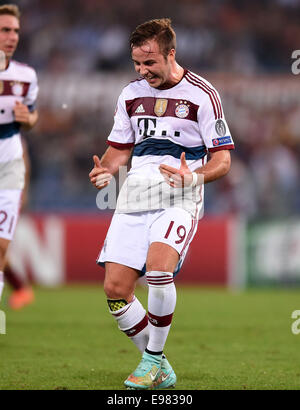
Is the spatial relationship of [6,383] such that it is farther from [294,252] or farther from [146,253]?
[294,252]

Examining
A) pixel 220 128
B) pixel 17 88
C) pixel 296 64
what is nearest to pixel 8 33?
pixel 17 88

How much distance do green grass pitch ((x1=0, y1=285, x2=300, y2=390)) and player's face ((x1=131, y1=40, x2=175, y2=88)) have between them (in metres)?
2.01

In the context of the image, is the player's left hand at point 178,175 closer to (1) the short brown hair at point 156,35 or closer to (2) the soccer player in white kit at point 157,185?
(2) the soccer player in white kit at point 157,185

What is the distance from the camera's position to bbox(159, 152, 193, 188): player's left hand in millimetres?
A: 5086

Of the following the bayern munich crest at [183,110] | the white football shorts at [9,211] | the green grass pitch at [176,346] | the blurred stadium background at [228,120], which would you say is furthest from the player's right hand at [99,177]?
the blurred stadium background at [228,120]

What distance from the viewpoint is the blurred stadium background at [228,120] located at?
1367 centimetres

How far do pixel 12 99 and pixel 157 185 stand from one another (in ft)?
6.99

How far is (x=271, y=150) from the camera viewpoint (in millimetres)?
16484

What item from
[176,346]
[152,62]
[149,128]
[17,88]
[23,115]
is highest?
[152,62]

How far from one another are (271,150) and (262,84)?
6.27 ft

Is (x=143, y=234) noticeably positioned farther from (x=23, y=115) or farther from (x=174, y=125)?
(x=23, y=115)

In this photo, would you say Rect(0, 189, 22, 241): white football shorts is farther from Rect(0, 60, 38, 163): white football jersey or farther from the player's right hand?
the player's right hand

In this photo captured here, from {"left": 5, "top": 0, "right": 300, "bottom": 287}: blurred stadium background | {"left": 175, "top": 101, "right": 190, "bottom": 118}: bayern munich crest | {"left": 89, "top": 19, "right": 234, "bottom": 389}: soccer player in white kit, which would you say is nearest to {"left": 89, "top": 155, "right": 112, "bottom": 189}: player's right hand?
{"left": 89, "top": 19, "right": 234, "bottom": 389}: soccer player in white kit

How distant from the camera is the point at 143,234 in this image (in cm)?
549
